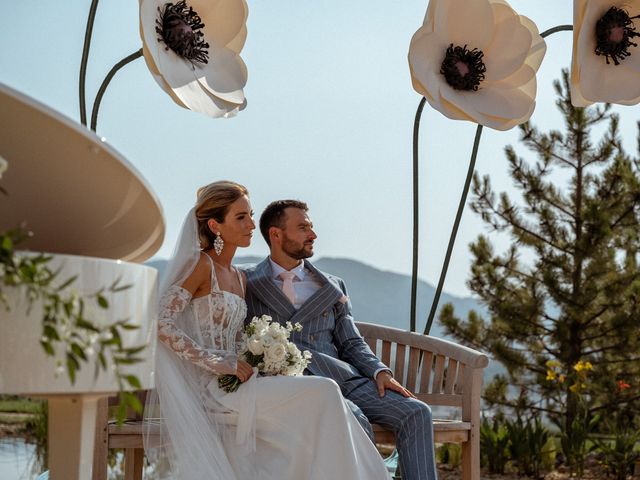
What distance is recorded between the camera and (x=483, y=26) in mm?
4395

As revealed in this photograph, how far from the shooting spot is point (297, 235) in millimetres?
4215

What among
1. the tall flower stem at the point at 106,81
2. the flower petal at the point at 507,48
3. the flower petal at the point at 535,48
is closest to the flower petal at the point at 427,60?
the flower petal at the point at 507,48

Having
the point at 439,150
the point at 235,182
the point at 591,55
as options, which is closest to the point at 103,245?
the point at 235,182

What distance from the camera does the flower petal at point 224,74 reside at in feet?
13.0

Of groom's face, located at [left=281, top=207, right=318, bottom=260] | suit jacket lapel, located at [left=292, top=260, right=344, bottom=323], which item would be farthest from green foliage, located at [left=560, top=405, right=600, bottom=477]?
groom's face, located at [left=281, top=207, right=318, bottom=260]

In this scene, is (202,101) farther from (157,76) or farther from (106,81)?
(106,81)

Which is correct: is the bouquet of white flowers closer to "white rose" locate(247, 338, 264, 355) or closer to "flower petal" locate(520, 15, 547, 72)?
"white rose" locate(247, 338, 264, 355)

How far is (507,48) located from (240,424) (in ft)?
7.08

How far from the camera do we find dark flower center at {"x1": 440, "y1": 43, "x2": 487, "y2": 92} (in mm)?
4305

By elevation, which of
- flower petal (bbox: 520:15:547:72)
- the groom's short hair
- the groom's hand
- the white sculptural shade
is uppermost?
flower petal (bbox: 520:15:547:72)

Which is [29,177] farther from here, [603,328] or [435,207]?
[603,328]

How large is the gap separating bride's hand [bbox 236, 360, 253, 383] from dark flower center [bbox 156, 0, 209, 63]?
123 cm

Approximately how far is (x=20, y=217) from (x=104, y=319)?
0.44m

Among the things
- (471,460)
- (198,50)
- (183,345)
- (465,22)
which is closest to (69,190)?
(183,345)
